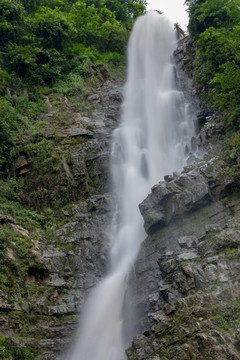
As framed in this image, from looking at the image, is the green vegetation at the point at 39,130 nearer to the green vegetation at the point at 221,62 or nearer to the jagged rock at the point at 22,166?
the jagged rock at the point at 22,166

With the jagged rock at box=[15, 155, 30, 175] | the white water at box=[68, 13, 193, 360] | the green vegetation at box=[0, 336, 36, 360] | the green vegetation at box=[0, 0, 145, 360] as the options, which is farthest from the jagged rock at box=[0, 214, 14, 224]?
the green vegetation at box=[0, 336, 36, 360]

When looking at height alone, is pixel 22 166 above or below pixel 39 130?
below

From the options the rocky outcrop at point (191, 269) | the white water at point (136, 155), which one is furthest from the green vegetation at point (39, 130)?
the rocky outcrop at point (191, 269)

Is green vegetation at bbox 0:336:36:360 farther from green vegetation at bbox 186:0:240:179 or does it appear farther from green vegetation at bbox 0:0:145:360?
green vegetation at bbox 186:0:240:179

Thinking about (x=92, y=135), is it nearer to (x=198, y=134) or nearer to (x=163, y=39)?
(x=198, y=134)

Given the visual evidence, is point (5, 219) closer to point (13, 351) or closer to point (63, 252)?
point (63, 252)

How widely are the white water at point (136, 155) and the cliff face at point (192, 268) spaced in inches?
47.9

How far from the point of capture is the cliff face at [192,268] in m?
6.87

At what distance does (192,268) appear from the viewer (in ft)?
30.0

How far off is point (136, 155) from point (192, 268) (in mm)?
10072

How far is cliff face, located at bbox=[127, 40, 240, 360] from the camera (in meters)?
6.87

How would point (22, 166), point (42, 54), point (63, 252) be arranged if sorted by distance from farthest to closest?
point (42, 54) → point (22, 166) → point (63, 252)

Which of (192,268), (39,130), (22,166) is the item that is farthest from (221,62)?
(192,268)

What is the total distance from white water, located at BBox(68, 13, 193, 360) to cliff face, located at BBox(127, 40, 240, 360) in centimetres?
122
